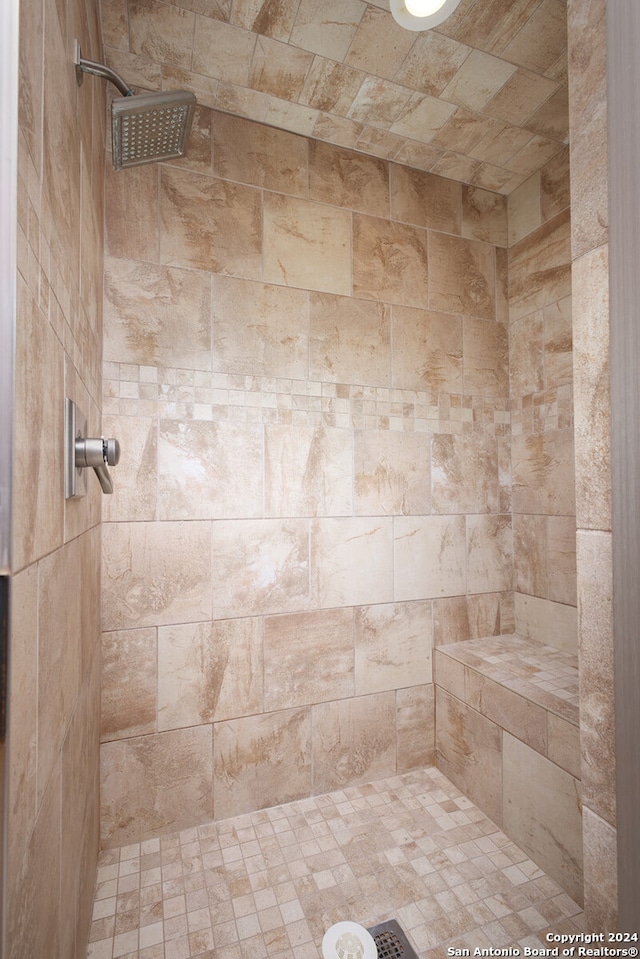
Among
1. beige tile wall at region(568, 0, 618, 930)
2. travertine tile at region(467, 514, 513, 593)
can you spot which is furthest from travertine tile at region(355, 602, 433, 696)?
beige tile wall at region(568, 0, 618, 930)

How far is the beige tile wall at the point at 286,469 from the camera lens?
1.63m

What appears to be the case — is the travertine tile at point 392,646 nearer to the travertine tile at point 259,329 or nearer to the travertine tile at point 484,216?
the travertine tile at point 259,329

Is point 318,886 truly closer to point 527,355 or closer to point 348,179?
point 527,355

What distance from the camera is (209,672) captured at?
5.56ft

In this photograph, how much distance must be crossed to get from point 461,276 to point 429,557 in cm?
129

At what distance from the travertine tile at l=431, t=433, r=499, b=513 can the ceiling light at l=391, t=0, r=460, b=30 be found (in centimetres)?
135

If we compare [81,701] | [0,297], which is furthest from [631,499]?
[81,701]

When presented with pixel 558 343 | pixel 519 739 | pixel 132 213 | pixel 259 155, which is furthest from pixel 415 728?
pixel 259 155

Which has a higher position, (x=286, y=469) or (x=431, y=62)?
(x=431, y=62)

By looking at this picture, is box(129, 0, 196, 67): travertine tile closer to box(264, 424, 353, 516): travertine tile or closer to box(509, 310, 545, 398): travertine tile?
box(264, 424, 353, 516): travertine tile

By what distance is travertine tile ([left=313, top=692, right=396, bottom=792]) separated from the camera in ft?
6.04

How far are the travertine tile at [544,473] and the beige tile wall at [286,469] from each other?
85mm

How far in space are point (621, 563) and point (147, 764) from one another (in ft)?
5.34

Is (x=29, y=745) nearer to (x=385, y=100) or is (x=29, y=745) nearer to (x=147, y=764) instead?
(x=147, y=764)
